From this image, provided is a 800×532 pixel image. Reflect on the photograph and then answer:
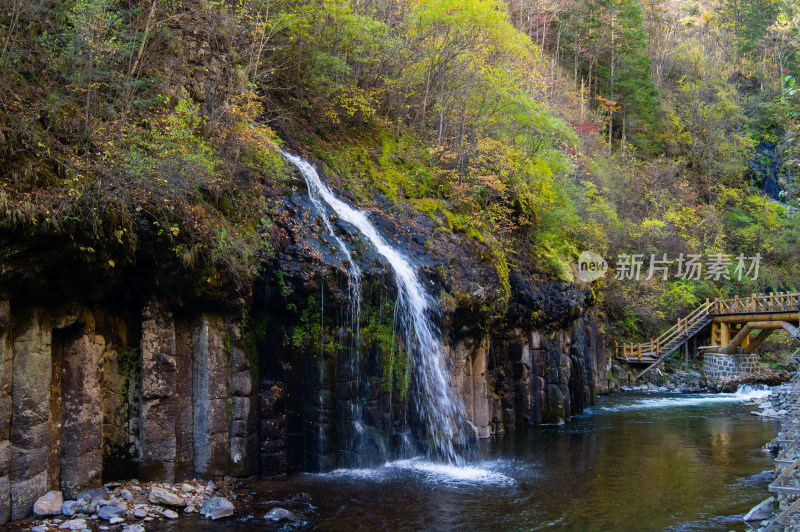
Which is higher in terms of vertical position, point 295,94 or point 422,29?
point 422,29

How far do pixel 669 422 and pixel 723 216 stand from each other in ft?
85.5

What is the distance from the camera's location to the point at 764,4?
Answer: 4903cm

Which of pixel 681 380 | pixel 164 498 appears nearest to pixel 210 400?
pixel 164 498

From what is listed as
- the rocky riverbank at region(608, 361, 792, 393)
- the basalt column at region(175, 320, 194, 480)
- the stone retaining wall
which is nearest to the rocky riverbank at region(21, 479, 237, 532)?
the basalt column at region(175, 320, 194, 480)

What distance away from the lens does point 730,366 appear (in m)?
29.8

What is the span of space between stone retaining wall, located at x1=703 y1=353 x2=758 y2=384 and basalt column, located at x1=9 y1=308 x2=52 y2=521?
101 ft

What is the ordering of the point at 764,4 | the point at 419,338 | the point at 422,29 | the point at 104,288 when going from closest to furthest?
1. the point at 104,288
2. the point at 419,338
3. the point at 422,29
4. the point at 764,4

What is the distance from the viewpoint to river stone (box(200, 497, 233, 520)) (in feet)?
28.3

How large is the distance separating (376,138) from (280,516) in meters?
12.8

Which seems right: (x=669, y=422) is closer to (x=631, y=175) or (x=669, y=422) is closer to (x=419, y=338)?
(x=419, y=338)

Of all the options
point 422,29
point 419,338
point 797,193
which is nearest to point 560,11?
point 797,193

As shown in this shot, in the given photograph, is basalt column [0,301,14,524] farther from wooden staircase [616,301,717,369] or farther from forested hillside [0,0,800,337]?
wooden staircase [616,301,717,369]

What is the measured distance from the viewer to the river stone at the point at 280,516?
8641 millimetres

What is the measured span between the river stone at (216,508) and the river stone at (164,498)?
39 centimetres
